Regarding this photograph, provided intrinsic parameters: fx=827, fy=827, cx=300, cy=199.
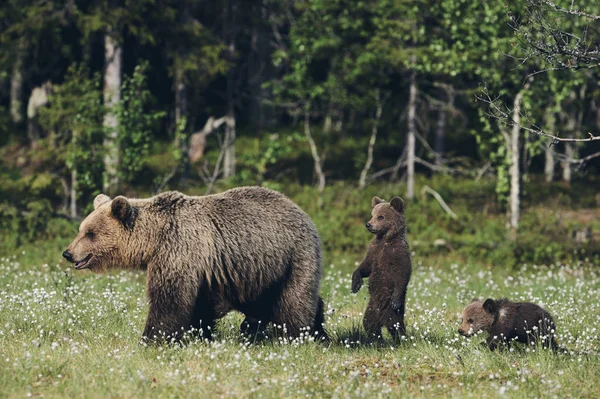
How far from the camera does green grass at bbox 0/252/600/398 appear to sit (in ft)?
24.1

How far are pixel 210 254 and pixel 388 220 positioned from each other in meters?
2.34

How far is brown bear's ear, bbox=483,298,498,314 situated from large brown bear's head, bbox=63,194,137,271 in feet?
13.9

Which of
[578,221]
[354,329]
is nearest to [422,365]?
[354,329]

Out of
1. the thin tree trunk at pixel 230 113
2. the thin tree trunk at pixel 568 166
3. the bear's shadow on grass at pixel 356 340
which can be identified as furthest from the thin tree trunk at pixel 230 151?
the bear's shadow on grass at pixel 356 340

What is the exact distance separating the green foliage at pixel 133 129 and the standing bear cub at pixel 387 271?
9.02 m

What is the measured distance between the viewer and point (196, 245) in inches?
366

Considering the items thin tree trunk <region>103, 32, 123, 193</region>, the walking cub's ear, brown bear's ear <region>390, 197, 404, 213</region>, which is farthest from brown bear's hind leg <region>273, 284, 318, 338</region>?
thin tree trunk <region>103, 32, 123, 193</region>

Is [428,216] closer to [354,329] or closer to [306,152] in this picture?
[306,152]

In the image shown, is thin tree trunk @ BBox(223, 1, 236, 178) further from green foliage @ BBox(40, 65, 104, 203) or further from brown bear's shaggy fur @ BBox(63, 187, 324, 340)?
brown bear's shaggy fur @ BBox(63, 187, 324, 340)

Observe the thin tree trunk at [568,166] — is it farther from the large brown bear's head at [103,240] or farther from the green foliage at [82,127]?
the large brown bear's head at [103,240]

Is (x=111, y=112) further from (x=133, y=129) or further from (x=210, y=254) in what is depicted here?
(x=210, y=254)

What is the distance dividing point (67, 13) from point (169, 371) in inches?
745

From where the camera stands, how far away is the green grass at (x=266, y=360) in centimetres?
733

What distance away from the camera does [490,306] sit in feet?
32.1
